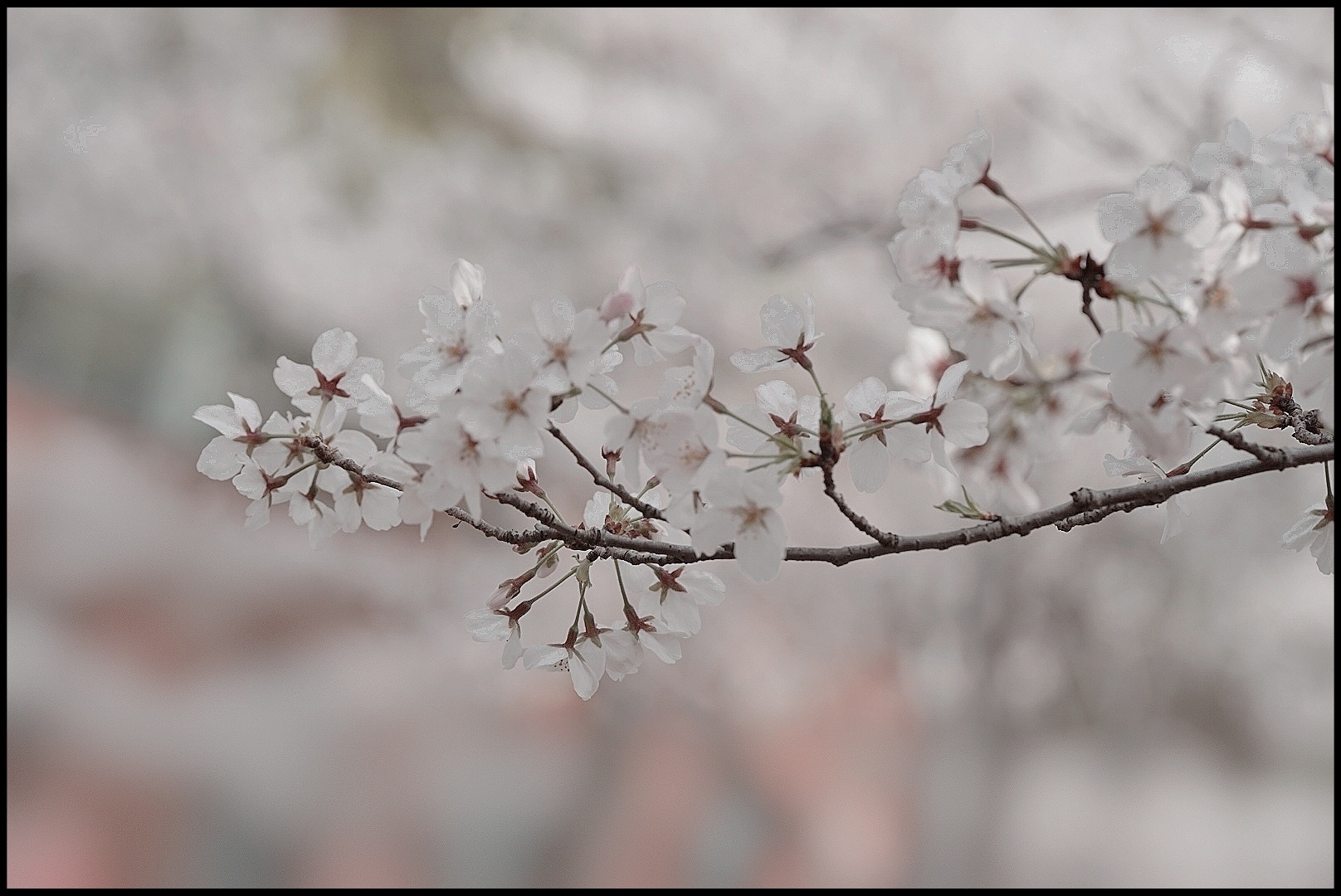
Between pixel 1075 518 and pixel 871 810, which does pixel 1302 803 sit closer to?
pixel 871 810

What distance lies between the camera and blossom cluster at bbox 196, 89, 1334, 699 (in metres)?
0.22

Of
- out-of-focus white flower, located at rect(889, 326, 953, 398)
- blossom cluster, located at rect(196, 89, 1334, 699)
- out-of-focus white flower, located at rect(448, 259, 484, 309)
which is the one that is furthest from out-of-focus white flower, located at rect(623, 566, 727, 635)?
out-of-focus white flower, located at rect(889, 326, 953, 398)

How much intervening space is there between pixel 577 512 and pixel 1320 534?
1.48 metres

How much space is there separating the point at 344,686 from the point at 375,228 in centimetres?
72

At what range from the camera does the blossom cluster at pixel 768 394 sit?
0.22m

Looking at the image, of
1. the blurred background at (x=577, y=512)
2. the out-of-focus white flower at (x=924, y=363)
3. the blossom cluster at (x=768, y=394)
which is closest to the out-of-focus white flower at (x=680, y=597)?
the blossom cluster at (x=768, y=394)

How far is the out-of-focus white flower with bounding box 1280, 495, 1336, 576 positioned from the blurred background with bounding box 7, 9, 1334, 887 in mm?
841

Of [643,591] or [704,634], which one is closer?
[643,591]

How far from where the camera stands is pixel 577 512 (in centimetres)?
173

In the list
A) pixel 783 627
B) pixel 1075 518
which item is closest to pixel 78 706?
pixel 783 627

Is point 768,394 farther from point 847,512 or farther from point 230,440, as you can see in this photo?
point 230,440

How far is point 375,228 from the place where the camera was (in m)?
1.54

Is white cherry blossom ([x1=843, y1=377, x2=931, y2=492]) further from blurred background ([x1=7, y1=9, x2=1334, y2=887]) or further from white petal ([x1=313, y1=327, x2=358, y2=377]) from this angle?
blurred background ([x1=7, y1=9, x2=1334, y2=887])

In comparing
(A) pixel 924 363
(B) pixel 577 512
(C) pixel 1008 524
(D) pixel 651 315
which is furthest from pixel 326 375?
(B) pixel 577 512
